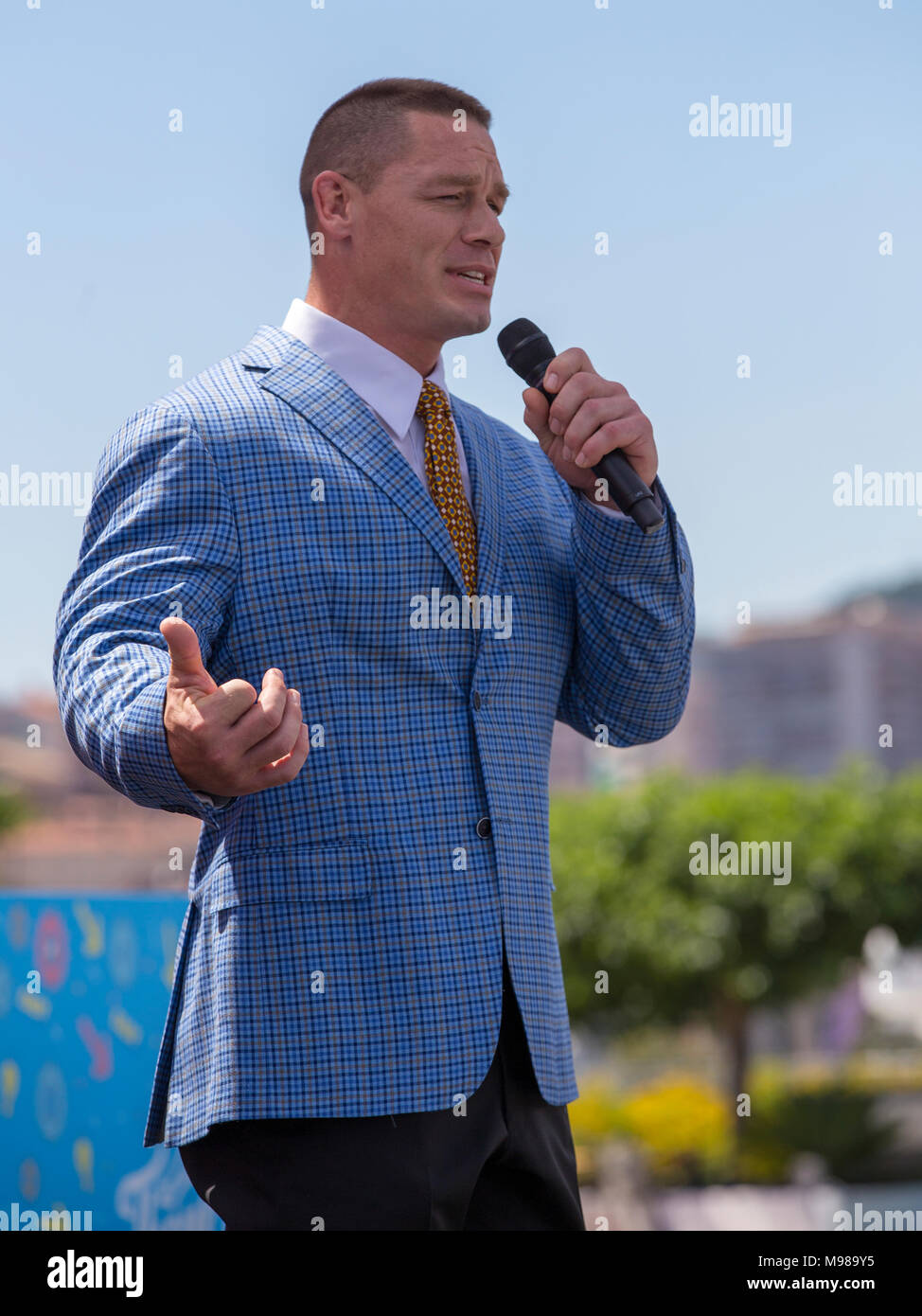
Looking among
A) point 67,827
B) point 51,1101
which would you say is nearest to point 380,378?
point 51,1101

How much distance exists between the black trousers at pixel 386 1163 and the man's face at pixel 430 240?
1.07 metres

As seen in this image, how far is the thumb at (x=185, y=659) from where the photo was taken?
178cm

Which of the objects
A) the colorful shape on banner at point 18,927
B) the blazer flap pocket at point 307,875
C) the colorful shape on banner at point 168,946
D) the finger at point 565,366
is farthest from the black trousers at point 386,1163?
the colorful shape on banner at point 18,927

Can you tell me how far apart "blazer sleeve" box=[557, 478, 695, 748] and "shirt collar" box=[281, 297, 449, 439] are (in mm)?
316

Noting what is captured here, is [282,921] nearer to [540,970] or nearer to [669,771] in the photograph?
[540,970]

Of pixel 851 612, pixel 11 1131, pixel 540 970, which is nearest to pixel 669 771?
pixel 11 1131

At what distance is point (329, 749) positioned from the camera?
7.04 feet

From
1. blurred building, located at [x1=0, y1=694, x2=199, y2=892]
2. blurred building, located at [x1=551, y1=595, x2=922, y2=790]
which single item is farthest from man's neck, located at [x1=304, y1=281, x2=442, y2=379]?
blurred building, located at [x1=551, y1=595, x2=922, y2=790]

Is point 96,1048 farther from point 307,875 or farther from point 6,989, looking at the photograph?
point 307,875

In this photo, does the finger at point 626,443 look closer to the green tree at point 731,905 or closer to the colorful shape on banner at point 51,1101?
the colorful shape on banner at point 51,1101

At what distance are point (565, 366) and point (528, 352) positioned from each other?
323mm

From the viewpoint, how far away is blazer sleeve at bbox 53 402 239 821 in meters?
1.88

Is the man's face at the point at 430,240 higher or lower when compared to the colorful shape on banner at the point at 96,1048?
higher

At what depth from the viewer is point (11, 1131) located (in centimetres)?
404
